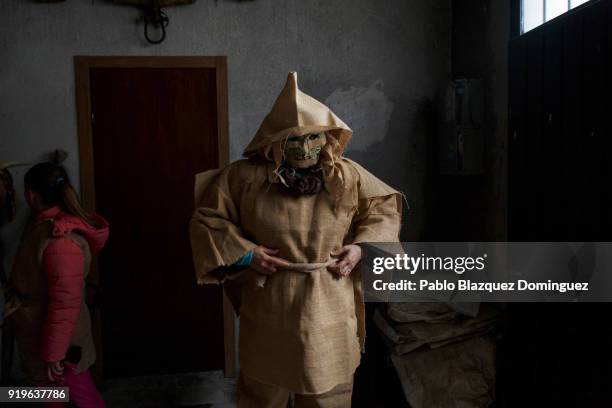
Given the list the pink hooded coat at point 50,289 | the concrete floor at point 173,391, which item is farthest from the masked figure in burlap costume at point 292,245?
the concrete floor at point 173,391

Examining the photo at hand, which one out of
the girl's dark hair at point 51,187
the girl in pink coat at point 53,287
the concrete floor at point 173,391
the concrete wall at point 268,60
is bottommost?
the concrete floor at point 173,391

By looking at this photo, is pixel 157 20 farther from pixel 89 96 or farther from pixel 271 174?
pixel 271 174

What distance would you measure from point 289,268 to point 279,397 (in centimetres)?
50

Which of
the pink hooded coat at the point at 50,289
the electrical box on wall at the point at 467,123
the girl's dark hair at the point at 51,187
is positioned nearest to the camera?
the pink hooded coat at the point at 50,289

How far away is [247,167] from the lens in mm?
1927

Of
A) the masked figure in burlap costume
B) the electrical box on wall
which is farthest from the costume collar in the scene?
the electrical box on wall

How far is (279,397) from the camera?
1.94m

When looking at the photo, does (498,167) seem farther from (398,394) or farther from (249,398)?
(249,398)

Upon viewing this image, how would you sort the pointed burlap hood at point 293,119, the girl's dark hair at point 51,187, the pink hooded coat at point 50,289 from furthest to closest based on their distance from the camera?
the girl's dark hair at point 51,187 → the pink hooded coat at point 50,289 → the pointed burlap hood at point 293,119

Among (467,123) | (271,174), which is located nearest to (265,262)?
(271,174)

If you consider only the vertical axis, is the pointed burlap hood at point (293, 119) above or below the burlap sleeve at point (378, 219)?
above

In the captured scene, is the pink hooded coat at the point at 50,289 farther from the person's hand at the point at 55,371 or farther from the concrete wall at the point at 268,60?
the concrete wall at the point at 268,60

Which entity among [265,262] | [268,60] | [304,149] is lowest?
[265,262]

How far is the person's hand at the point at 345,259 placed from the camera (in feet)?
6.16
